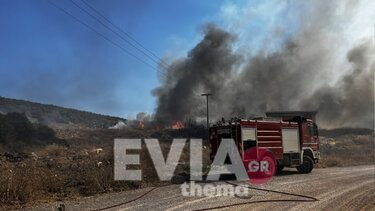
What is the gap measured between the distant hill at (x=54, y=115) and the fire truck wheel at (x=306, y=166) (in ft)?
205

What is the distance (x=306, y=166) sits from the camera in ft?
70.6

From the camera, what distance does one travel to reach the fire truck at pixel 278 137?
61.7 ft

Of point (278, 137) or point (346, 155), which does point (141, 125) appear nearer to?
point (346, 155)

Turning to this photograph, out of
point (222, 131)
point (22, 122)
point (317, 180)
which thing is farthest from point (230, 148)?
point (22, 122)

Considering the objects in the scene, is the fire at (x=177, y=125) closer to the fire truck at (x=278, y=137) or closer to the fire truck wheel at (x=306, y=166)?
the fire truck at (x=278, y=137)

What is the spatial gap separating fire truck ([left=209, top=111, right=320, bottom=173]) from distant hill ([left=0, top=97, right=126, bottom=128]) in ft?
204

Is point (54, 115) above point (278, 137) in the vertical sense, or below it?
above

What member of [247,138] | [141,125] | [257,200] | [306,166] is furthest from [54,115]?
[257,200]

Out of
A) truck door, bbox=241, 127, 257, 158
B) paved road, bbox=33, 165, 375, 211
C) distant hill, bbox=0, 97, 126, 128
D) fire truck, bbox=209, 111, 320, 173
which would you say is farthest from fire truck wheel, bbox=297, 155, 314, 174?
distant hill, bbox=0, 97, 126, 128

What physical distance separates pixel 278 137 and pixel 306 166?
2.47 m

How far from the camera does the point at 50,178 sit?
45.9 ft

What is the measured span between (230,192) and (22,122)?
44442 mm

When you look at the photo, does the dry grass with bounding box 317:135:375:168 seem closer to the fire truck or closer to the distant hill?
the fire truck

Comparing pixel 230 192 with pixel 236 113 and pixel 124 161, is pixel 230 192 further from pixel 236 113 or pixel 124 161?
pixel 236 113
